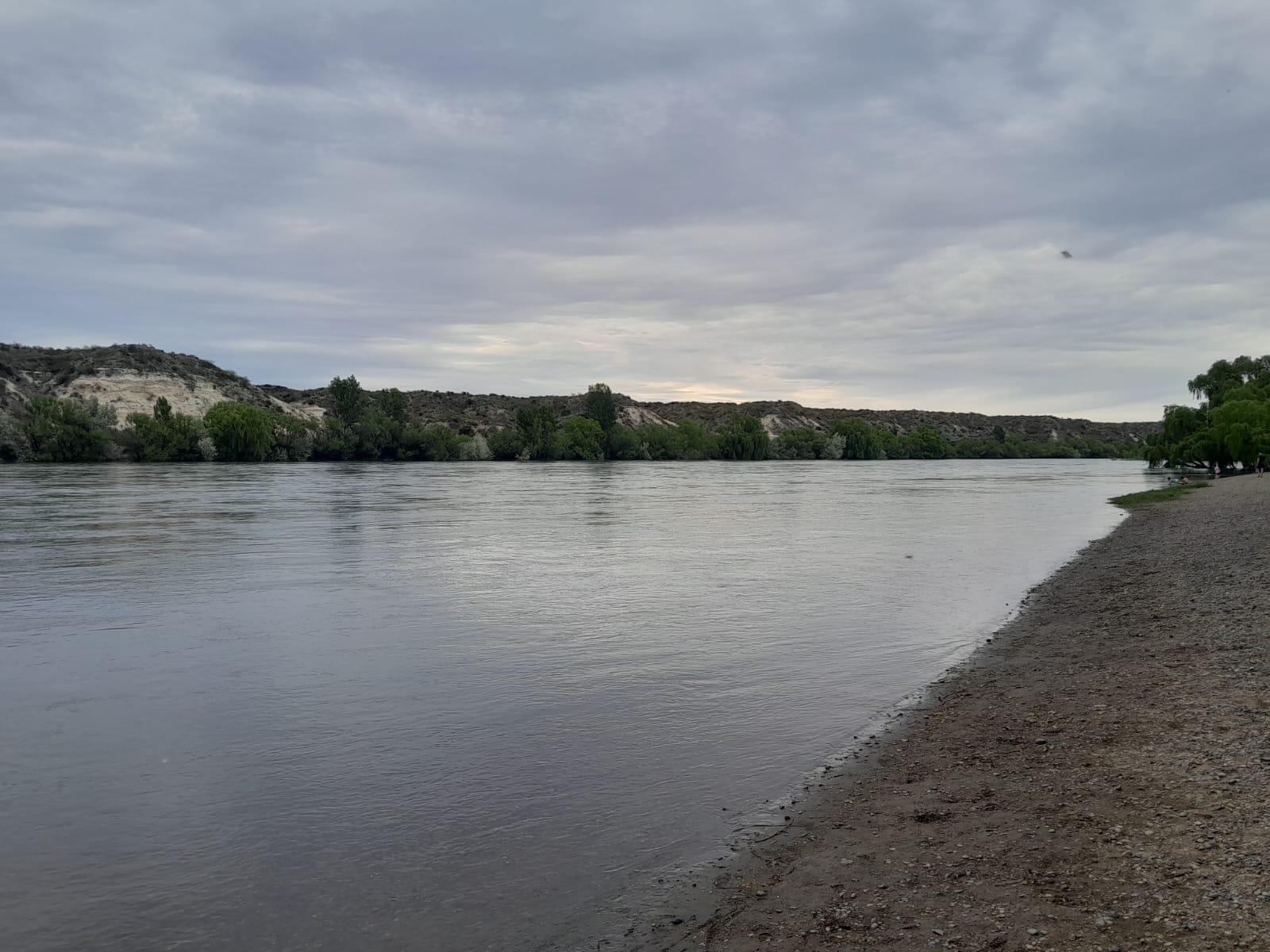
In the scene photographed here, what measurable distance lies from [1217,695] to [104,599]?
21.3m

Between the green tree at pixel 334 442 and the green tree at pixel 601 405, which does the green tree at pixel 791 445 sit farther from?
the green tree at pixel 334 442

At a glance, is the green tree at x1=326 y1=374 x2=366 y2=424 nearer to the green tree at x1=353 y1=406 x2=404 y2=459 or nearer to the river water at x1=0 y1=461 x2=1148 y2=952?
the green tree at x1=353 y1=406 x2=404 y2=459

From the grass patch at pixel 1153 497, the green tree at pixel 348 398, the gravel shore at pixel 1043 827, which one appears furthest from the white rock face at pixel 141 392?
the gravel shore at pixel 1043 827

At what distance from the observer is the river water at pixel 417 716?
736cm

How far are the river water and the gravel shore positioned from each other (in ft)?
3.03

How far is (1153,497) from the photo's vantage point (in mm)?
54125

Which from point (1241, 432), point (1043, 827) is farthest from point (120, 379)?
point (1043, 827)

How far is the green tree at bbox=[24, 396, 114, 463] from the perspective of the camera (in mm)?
112438

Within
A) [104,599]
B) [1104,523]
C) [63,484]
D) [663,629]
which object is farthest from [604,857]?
[63,484]

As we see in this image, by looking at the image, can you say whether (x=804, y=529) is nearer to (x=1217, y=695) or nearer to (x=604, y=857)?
(x=1217, y=695)

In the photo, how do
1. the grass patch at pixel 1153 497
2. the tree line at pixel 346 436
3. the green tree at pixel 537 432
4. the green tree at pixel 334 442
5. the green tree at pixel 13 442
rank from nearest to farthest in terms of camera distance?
the grass patch at pixel 1153 497, the green tree at pixel 13 442, the tree line at pixel 346 436, the green tree at pixel 334 442, the green tree at pixel 537 432

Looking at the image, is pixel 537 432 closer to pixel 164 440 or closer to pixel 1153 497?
A: pixel 164 440

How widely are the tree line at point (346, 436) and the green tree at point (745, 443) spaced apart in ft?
0.67

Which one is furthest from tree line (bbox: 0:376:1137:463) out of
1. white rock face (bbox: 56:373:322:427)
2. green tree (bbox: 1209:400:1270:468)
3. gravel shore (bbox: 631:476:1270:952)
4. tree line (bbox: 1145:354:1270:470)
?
gravel shore (bbox: 631:476:1270:952)
